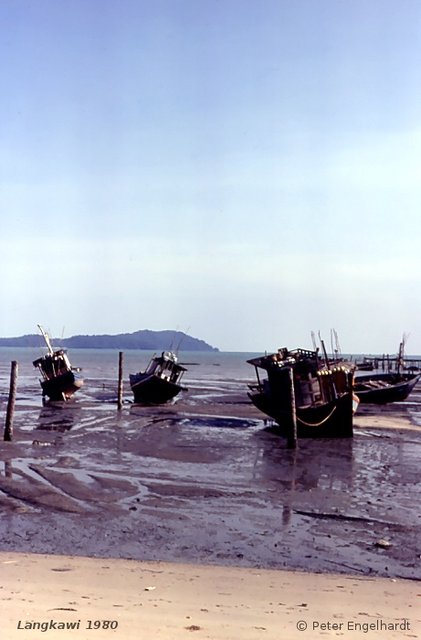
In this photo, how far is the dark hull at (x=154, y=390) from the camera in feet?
137

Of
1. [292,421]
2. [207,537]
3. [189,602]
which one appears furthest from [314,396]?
[189,602]

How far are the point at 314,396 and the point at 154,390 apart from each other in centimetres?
1680

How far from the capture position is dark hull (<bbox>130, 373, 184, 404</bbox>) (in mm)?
41625

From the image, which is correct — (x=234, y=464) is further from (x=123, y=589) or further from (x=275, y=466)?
(x=123, y=589)

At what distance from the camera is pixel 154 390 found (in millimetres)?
41750

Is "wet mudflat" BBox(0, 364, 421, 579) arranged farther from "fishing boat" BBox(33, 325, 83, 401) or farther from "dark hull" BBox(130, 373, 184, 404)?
"dark hull" BBox(130, 373, 184, 404)

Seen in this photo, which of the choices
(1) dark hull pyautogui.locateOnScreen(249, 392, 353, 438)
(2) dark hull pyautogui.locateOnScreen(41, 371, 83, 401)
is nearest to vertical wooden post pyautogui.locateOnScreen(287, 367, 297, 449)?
(1) dark hull pyautogui.locateOnScreen(249, 392, 353, 438)

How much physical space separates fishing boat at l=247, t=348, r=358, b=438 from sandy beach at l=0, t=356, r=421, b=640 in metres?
0.95

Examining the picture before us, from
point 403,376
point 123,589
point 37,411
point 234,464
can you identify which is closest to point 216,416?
point 37,411

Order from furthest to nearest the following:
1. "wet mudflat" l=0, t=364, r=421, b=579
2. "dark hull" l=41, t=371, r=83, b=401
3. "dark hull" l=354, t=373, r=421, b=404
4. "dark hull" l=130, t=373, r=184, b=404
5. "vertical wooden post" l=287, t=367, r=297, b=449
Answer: "dark hull" l=354, t=373, r=421, b=404 < "dark hull" l=130, t=373, r=184, b=404 < "dark hull" l=41, t=371, r=83, b=401 < "vertical wooden post" l=287, t=367, r=297, b=449 < "wet mudflat" l=0, t=364, r=421, b=579

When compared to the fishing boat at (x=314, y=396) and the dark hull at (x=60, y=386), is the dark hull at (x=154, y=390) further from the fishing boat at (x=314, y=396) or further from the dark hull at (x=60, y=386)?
the fishing boat at (x=314, y=396)

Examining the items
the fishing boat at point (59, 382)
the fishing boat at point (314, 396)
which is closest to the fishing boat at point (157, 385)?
the fishing boat at point (59, 382)

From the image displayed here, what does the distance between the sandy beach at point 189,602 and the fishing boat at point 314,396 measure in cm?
1328

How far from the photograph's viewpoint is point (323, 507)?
47.7ft
